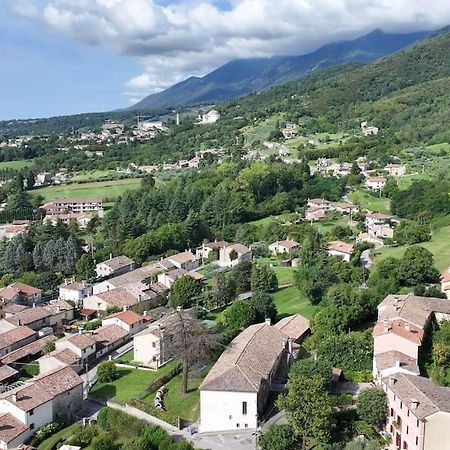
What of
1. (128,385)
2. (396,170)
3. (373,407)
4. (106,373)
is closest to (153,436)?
(128,385)

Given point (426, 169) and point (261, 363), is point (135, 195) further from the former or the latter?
point (261, 363)

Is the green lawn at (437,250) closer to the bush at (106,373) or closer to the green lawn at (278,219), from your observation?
the green lawn at (278,219)

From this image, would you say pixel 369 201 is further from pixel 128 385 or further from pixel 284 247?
pixel 128 385

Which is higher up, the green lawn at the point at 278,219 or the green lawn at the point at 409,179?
the green lawn at the point at 409,179

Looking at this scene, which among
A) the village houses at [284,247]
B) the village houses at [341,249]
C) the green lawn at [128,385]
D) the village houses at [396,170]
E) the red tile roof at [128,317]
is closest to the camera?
the green lawn at [128,385]

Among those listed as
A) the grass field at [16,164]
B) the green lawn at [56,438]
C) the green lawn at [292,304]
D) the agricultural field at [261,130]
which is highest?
the agricultural field at [261,130]

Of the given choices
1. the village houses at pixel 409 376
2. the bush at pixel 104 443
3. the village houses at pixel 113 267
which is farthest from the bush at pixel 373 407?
the village houses at pixel 113 267

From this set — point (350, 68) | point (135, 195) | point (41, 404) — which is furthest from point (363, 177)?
point (350, 68)

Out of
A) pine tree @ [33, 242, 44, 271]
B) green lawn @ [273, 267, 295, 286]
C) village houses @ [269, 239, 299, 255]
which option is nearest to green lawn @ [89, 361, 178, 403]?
green lawn @ [273, 267, 295, 286]
